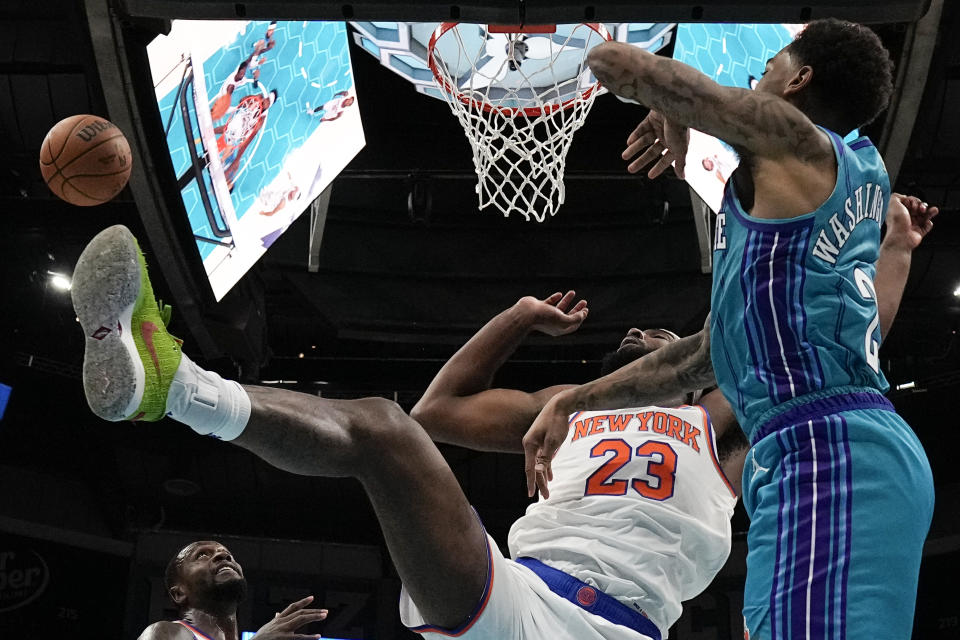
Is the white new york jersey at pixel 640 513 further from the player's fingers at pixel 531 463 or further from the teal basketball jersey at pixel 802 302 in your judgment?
the teal basketball jersey at pixel 802 302

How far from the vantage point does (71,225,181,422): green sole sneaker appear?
2.39 metres

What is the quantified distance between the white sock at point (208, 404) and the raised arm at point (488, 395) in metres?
1.34

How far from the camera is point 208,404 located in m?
2.46

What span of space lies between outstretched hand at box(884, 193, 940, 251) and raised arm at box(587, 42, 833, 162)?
0.76 m

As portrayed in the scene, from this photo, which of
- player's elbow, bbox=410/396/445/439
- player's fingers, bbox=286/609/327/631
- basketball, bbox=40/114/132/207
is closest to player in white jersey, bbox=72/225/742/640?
player's elbow, bbox=410/396/445/439

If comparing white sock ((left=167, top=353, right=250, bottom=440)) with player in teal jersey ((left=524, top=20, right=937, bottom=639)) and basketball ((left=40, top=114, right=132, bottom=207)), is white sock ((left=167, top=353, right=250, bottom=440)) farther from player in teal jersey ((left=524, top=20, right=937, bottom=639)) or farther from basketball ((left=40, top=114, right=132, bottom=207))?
basketball ((left=40, top=114, right=132, bottom=207))

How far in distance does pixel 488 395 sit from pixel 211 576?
2.44 metres

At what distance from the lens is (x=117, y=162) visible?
468 cm

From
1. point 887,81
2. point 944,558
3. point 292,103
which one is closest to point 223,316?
point 292,103

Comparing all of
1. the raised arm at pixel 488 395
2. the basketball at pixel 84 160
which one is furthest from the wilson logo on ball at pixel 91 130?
the raised arm at pixel 488 395

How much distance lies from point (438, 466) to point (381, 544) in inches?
403

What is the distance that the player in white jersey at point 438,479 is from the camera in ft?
8.05

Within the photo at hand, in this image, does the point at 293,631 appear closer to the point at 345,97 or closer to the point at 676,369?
the point at 676,369

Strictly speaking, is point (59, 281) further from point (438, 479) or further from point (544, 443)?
point (544, 443)
